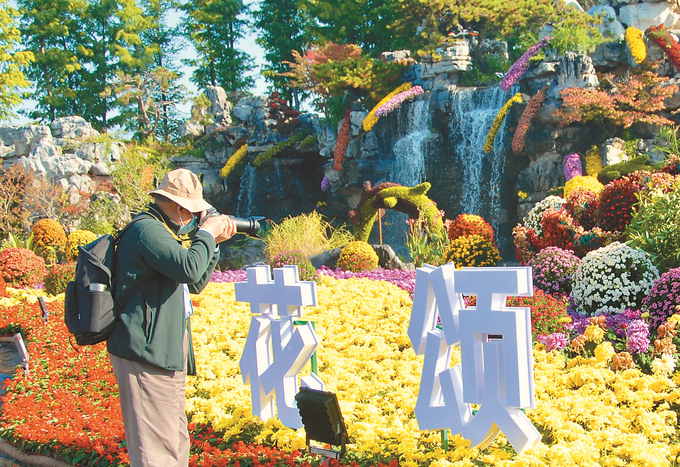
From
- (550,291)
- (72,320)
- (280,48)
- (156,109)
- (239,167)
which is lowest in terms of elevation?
(550,291)

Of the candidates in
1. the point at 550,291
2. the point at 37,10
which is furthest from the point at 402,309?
the point at 37,10

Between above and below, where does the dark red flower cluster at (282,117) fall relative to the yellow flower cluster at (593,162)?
above

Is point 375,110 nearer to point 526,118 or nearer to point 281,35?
point 526,118

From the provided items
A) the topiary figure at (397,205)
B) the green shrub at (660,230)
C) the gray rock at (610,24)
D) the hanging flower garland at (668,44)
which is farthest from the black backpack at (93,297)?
the gray rock at (610,24)

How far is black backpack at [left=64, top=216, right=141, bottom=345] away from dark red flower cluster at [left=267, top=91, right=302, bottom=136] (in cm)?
1811

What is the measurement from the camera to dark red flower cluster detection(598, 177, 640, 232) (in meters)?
6.66

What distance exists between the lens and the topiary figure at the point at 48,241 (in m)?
12.9

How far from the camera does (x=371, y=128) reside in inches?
697

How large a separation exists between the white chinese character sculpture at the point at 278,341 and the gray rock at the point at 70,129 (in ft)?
67.7

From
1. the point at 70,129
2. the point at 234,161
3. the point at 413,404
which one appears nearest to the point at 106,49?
the point at 70,129

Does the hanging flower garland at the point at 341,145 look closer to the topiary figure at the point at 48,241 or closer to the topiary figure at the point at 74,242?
the topiary figure at the point at 74,242

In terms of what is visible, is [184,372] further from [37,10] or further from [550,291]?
[37,10]

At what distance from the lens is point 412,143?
16.7 meters

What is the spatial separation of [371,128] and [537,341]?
1342 centimetres
